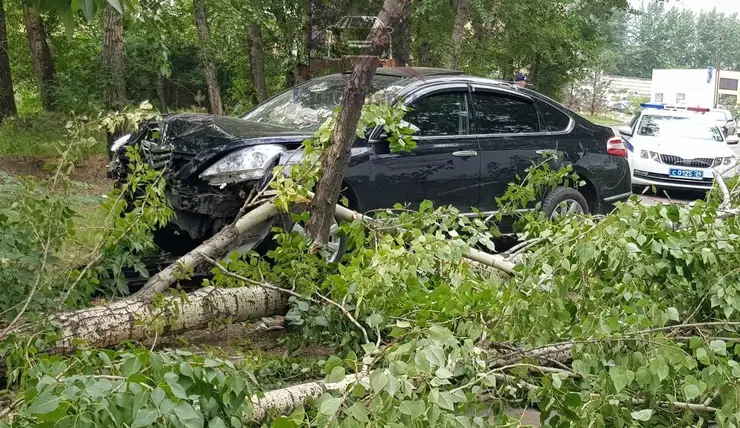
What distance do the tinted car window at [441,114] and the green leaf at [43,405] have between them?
16.9 ft

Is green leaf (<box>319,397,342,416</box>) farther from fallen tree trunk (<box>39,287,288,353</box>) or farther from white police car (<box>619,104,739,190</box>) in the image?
white police car (<box>619,104,739,190</box>)

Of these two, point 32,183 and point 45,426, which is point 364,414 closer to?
point 45,426

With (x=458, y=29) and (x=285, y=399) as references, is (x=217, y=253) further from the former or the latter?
(x=458, y=29)

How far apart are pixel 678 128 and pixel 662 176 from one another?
199 cm

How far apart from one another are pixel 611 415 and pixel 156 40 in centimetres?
401

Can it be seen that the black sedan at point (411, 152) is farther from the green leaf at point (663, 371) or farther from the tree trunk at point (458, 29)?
the tree trunk at point (458, 29)

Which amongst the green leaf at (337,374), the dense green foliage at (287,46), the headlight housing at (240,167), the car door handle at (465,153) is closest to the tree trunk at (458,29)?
the dense green foliage at (287,46)

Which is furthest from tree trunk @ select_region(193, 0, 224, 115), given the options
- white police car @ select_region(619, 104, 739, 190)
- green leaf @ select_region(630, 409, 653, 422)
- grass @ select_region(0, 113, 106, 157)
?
green leaf @ select_region(630, 409, 653, 422)

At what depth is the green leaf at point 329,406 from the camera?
1895 mm

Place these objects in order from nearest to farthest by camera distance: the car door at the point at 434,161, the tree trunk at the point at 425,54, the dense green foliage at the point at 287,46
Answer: the car door at the point at 434,161, the dense green foliage at the point at 287,46, the tree trunk at the point at 425,54

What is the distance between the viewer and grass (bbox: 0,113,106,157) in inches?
532

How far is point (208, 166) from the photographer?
5.67 meters

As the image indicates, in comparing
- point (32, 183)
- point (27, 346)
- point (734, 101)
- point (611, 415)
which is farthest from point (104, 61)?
point (734, 101)

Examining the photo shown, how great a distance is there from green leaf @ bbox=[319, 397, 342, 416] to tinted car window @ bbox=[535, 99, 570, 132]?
6.15 meters
